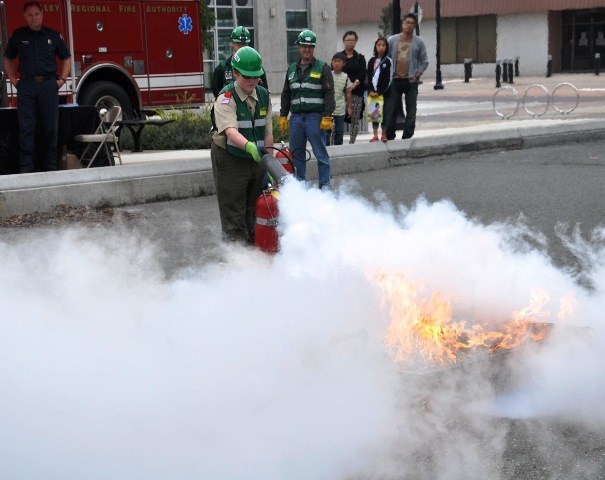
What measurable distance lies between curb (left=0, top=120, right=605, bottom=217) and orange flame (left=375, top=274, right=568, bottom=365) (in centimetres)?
664

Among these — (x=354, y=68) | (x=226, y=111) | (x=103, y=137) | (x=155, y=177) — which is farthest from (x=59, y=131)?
(x=226, y=111)

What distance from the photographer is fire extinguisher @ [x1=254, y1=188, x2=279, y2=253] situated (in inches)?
281

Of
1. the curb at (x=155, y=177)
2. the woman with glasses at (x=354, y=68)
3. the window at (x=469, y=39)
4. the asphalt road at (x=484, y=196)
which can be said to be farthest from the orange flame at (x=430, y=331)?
the window at (x=469, y=39)

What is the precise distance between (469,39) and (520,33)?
2952 millimetres

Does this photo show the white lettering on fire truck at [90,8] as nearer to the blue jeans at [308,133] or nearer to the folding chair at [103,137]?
the folding chair at [103,137]

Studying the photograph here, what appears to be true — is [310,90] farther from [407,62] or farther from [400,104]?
[400,104]

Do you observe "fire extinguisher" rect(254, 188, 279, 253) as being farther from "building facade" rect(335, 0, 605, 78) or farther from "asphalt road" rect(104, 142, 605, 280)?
"building facade" rect(335, 0, 605, 78)

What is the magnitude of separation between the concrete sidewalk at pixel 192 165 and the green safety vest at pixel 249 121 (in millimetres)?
4421

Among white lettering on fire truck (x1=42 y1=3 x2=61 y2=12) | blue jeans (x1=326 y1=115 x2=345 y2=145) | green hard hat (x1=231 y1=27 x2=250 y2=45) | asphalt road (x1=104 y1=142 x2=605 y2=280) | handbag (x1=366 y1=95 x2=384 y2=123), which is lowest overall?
asphalt road (x1=104 y1=142 x2=605 y2=280)

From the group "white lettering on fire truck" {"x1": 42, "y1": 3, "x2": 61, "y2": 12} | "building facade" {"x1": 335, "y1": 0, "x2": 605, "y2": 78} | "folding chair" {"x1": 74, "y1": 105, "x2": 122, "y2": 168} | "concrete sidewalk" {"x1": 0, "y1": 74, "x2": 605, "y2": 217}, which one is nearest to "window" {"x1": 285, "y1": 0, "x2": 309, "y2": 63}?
"concrete sidewalk" {"x1": 0, "y1": 74, "x2": 605, "y2": 217}

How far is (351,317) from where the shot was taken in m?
5.67

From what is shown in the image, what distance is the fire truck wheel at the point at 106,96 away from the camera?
1670cm

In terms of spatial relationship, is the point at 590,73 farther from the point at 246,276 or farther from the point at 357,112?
the point at 246,276

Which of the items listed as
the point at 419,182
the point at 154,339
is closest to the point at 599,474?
the point at 154,339
